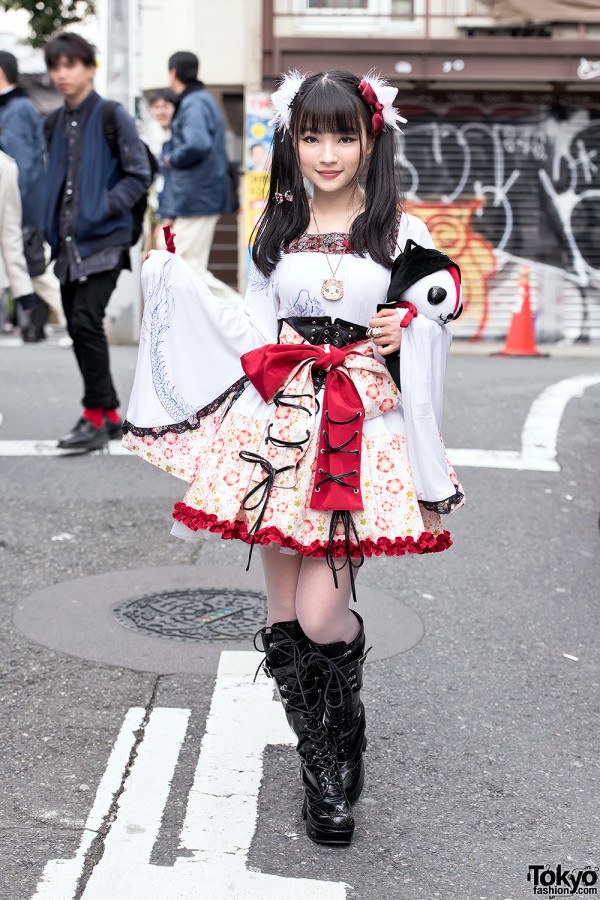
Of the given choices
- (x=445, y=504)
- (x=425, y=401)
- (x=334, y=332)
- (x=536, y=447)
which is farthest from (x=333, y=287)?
(x=536, y=447)

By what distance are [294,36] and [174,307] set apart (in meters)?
12.9

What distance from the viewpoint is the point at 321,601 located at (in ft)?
10.3

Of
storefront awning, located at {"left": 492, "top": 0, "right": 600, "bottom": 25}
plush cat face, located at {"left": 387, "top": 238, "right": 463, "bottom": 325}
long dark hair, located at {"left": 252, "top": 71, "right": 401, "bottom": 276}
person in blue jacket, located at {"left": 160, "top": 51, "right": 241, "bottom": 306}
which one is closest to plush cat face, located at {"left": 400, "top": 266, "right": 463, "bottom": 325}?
plush cat face, located at {"left": 387, "top": 238, "right": 463, "bottom": 325}

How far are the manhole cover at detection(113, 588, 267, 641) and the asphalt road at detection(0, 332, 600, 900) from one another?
230 millimetres

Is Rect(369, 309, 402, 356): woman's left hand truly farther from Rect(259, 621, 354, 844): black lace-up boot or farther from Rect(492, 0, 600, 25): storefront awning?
Rect(492, 0, 600, 25): storefront awning

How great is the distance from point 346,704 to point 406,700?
928 mm

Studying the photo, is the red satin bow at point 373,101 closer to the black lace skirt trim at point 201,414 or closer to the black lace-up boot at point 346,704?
the black lace skirt trim at point 201,414

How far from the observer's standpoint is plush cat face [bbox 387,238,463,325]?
308 centimetres

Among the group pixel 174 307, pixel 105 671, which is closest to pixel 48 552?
pixel 105 671

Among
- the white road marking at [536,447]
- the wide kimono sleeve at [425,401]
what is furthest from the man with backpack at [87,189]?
the wide kimono sleeve at [425,401]

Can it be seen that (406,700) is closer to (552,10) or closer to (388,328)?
(388,328)

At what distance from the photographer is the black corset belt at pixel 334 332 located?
127 inches

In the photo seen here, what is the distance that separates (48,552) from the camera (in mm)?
5676

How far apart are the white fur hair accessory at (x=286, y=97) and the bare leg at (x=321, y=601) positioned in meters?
1.12
